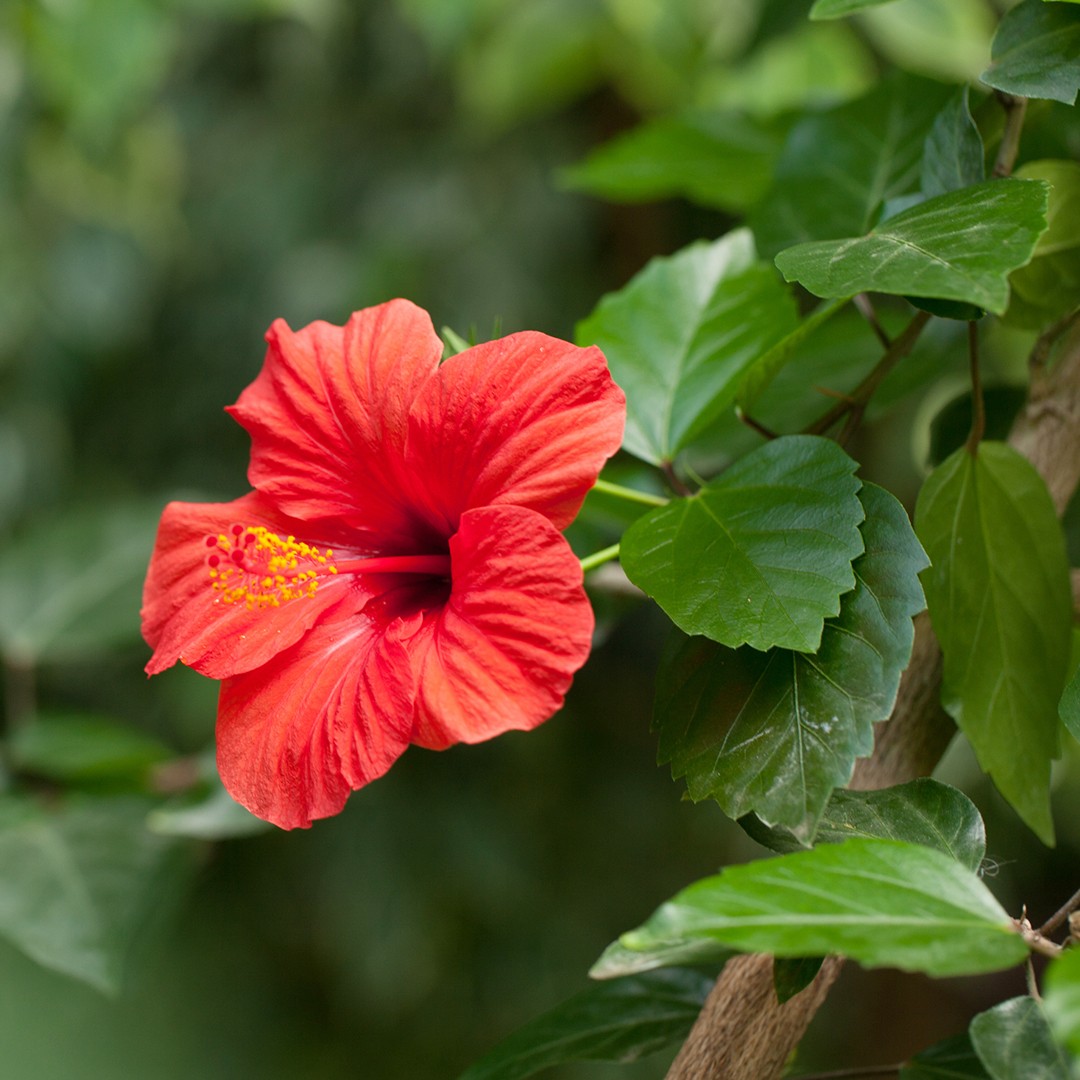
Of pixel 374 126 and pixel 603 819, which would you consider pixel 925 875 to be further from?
pixel 374 126

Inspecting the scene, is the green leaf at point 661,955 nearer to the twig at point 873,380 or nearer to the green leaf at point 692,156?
the twig at point 873,380

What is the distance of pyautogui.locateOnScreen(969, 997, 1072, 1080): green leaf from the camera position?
0.36 meters

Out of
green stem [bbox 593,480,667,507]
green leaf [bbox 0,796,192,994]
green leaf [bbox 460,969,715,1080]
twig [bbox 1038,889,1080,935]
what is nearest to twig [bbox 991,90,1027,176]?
green stem [bbox 593,480,667,507]

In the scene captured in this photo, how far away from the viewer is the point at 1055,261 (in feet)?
1.77

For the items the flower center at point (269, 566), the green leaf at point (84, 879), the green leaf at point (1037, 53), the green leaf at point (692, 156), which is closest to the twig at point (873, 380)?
the green leaf at point (1037, 53)

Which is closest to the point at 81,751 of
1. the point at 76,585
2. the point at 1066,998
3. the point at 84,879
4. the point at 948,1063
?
the point at 84,879

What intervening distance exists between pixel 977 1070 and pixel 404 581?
33cm

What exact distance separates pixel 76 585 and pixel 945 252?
3.23 ft

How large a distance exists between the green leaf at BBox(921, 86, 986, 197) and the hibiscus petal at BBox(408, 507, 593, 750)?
25 centimetres

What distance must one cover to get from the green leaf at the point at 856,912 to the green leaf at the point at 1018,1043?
0.16 feet

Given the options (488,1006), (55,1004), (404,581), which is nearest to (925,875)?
(404,581)

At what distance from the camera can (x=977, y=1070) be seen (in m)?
0.47

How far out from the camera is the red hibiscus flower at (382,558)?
1.35 ft

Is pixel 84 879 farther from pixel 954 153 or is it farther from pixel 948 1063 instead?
pixel 954 153
